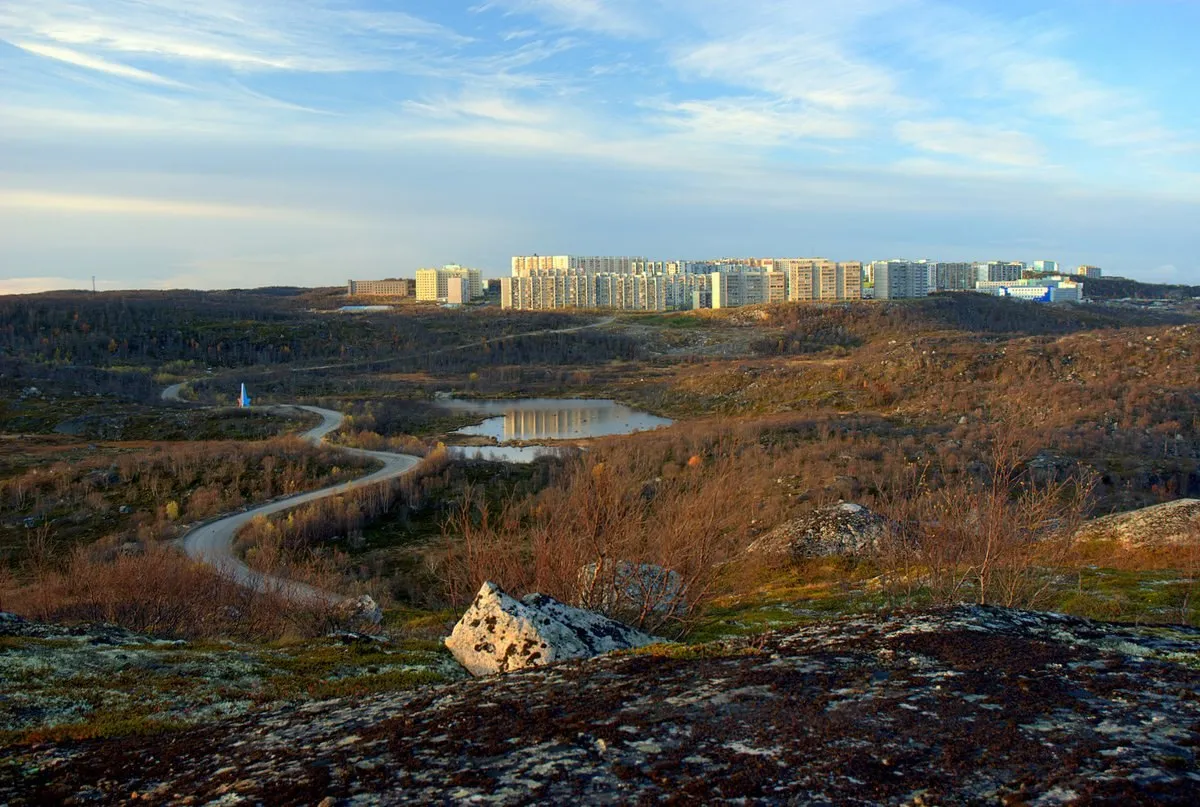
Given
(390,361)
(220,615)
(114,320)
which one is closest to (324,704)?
(220,615)

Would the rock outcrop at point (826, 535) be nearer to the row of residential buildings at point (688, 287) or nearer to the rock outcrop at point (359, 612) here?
the rock outcrop at point (359, 612)

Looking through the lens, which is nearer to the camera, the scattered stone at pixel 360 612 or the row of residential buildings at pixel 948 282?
the scattered stone at pixel 360 612

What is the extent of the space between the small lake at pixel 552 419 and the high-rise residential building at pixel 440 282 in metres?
106

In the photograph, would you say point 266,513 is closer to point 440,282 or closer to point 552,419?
point 552,419

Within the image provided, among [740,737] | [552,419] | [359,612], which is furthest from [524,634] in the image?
[552,419]

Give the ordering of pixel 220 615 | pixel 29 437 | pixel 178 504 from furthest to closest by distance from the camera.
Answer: pixel 29 437 < pixel 178 504 < pixel 220 615

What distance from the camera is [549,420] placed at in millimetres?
64625

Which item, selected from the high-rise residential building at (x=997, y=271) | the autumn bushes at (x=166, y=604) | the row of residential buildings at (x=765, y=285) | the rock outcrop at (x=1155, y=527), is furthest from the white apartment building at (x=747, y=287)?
the autumn bushes at (x=166, y=604)

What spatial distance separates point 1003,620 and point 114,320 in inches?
4383

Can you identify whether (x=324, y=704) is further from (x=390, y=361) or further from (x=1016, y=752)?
(x=390, y=361)

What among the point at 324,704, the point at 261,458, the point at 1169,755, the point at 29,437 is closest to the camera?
the point at 1169,755

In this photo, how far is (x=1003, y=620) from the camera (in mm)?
6262

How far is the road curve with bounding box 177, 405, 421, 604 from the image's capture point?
18266 mm

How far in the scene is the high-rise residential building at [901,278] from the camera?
5753 inches
